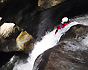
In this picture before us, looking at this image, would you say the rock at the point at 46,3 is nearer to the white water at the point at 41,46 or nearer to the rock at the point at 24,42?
the white water at the point at 41,46

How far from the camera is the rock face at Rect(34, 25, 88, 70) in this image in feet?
7.41

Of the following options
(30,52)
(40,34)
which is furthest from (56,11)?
(30,52)


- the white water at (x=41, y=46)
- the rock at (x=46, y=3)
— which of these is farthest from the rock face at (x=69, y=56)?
the rock at (x=46, y=3)

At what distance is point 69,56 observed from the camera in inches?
98.8

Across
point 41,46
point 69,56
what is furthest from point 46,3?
point 69,56

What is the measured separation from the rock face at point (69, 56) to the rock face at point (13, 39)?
2219mm

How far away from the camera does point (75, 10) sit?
6.07m

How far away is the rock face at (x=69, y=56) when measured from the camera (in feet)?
7.41

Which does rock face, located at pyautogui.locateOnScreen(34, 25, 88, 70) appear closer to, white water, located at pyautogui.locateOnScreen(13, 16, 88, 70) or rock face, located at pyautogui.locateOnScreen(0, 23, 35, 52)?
white water, located at pyautogui.locateOnScreen(13, 16, 88, 70)

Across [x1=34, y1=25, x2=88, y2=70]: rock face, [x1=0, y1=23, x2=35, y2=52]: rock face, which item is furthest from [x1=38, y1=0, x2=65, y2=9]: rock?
[x1=34, y1=25, x2=88, y2=70]: rock face

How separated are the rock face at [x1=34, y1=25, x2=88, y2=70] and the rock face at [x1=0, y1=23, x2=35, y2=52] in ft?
7.28

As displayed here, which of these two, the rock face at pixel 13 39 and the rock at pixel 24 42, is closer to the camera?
the rock face at pixel 13 39

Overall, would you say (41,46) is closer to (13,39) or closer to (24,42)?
(24,42)

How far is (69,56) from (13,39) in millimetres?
3246
